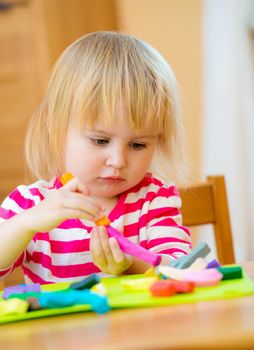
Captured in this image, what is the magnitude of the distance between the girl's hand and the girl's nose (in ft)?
0.38

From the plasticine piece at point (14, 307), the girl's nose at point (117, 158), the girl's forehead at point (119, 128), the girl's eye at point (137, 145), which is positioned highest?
the girl's forehead at point (119, 128)

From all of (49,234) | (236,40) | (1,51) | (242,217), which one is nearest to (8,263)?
(49,234)

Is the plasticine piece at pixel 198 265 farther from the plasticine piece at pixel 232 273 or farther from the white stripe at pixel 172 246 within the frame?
the white stripe at pixel 172 246

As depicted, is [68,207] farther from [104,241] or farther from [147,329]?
[147,329]

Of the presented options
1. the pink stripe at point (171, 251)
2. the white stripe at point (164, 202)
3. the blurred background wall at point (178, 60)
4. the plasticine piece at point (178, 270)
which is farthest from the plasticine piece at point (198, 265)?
the blurred background wall at point (178, 60)

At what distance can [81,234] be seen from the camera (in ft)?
3.62

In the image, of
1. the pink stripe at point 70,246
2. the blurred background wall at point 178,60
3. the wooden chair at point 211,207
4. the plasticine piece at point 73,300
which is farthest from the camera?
the blurred background wall at point 178,60

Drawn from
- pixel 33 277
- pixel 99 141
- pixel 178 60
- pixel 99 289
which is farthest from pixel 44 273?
pixel 178 60

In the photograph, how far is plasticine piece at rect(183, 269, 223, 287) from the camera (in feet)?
2.58

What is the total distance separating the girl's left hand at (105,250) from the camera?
2.89ft

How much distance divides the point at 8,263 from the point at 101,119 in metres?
0.24

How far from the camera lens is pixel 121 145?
1001 millimetres

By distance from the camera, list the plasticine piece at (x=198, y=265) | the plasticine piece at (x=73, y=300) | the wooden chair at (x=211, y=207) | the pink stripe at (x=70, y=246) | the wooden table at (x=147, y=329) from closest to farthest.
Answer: the wooden table at (x=147, y=329) → the plasticine piece at (x=73, y=300) → the plasticine piece at (x=198, y=265) → the pink stripe at (x=70, y=246) → the wooden chair at (x=211, y=207)

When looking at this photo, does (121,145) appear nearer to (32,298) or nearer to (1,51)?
(32,298)
